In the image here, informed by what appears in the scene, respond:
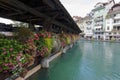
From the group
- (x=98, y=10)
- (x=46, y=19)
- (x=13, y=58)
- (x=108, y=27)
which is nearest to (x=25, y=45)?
(x=13, y=58)

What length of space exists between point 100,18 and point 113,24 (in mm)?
9409

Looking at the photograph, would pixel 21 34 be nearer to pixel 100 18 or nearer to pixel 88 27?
pixel 100 18

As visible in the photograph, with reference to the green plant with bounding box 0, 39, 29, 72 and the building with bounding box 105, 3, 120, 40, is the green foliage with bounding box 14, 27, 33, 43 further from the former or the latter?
the building with bounding box 105, 3, 120, 40

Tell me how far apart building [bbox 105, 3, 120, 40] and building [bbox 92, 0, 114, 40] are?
2.51 metres

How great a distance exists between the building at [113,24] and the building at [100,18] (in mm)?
2514

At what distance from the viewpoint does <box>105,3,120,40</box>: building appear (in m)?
56.7

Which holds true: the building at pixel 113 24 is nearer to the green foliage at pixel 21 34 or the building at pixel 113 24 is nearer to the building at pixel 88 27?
the building at pixel 88 27

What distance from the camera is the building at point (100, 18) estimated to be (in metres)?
65.2

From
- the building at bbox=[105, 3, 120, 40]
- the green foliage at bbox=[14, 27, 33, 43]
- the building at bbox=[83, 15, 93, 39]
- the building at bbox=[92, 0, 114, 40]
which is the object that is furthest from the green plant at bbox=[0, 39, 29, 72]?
the building at bbox=[83, 15, 93, 39]

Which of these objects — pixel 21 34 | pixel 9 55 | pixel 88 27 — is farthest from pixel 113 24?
pixel 9 55

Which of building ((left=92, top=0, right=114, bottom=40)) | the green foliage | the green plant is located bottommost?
the green plant

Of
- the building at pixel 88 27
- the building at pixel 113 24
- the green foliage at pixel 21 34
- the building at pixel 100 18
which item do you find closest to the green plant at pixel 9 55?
→ the green foliage at pixel 21 34

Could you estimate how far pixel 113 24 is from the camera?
Answer: 58.8 meters

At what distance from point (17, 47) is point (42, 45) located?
2.29 metres
